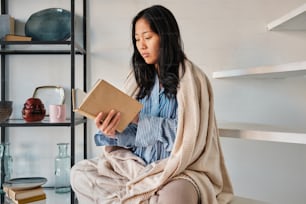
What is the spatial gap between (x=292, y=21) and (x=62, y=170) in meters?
0.95

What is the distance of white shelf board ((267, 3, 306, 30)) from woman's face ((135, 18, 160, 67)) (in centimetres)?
46

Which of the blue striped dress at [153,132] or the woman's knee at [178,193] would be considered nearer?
the woman's knee at [178,193]

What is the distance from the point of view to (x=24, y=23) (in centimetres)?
139

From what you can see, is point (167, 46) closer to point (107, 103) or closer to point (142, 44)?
point (142, 44)

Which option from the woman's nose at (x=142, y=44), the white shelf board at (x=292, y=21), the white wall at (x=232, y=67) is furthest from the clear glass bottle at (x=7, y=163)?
the white shelf board at (x=292, y=21)

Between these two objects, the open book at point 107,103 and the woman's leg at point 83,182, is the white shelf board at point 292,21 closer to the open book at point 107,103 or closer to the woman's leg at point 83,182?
the open book at point 107,103

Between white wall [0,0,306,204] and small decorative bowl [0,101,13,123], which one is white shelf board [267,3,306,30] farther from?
small decorative bowl [0,101,13,123]

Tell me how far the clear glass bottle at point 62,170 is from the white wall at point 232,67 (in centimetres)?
7

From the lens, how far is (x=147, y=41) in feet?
3.62

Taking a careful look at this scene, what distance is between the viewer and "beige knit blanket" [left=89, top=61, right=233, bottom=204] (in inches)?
36.6

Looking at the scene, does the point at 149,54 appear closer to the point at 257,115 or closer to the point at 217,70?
the point at 217,70

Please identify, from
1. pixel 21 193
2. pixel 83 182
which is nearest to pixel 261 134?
pixel 83 182

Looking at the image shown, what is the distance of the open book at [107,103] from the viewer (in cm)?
95

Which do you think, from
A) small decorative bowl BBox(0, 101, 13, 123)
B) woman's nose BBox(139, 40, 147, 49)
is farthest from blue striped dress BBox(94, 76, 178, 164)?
small decorative bowl BBox(0, 101, 13, 123)
